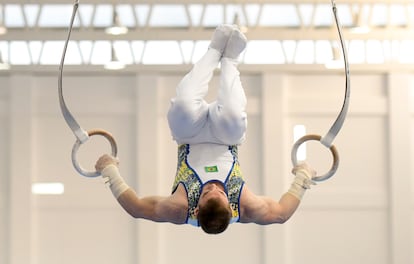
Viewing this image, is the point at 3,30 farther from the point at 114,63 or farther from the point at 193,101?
the point at 193,101

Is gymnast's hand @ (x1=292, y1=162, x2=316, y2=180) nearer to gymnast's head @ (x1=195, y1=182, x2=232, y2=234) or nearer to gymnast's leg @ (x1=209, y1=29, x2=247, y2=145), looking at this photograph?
gymnast's leg @ (x1=209, y1=29, x2=247, y2=145)

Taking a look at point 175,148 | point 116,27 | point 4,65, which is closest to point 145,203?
point 116,27

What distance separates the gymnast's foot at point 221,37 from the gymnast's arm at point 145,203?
0.86m

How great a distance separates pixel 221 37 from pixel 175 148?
4.89m

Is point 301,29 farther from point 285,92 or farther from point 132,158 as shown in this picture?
point 132,158

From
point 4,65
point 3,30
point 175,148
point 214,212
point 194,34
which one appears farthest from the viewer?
point 175,148

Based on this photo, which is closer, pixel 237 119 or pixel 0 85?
pixel 237 119

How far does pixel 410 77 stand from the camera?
31.2 ft

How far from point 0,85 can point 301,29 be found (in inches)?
136

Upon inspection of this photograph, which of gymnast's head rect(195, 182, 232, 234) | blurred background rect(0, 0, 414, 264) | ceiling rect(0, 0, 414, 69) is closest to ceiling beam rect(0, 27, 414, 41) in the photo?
ceiling rect(0, 0, 414, 69)

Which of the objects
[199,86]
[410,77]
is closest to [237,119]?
[199,86]

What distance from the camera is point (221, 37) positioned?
4703mm

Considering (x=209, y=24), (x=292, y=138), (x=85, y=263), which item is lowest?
(x=85, y=263)

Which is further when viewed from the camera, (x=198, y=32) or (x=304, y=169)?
(x=198, y=32)
